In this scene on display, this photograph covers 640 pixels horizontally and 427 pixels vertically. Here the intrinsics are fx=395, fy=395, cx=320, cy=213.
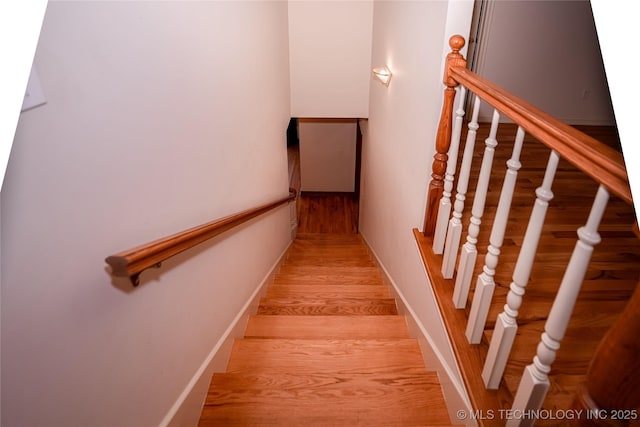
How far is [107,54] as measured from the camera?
1.06 metres

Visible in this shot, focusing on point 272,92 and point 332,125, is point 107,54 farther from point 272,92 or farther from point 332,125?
point 332,125

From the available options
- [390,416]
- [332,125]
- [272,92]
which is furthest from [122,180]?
[332,125]

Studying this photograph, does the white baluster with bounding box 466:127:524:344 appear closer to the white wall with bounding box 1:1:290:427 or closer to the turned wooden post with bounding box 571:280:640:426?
the turned wooden post with bounding box 571:280:640:426

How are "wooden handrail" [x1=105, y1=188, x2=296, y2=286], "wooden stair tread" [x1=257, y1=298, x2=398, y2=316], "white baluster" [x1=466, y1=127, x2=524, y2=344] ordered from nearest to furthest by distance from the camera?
"wooden handrail" [x1=105, y1=188, x2=296, y2=286] → "white baluster" [x1=466, y1=127, x2=524, y2=344] → "wooden stair tread" [x1=257, y1=298, x2=398, y2=316]

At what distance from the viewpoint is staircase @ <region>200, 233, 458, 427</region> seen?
1672 mm

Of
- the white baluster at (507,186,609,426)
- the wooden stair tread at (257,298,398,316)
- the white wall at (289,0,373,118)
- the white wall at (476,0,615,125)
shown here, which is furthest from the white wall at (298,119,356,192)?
the white baluster at (507,186,609,426)

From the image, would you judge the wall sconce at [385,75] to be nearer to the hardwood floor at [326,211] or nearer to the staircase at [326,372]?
the staircase at [326,372]

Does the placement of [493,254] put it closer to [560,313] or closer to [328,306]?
[560,313]

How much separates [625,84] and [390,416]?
57.8 inches

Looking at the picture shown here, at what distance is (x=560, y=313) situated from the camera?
38.2 inches

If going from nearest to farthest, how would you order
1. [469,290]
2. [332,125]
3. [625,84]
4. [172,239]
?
[625,84], [172,239], [469,290], [332,125]

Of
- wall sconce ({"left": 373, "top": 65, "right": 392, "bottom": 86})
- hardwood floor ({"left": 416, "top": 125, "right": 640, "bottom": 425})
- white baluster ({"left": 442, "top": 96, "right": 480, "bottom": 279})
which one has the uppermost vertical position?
wall sconce ({"left": 373, "top": 65, "right": 392, "bottom": 86})

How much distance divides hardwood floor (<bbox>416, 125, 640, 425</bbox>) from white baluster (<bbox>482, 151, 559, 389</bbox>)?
0.10 m

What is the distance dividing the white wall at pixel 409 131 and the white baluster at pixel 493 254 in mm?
258
